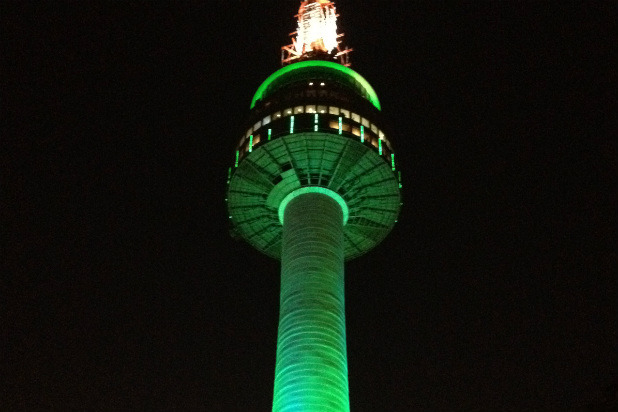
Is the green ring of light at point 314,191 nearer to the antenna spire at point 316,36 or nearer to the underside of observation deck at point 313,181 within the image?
the underside of observation deck at point 313,181

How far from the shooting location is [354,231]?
198ft

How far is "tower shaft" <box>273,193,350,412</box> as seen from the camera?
145 ft

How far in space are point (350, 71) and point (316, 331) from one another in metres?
25.6

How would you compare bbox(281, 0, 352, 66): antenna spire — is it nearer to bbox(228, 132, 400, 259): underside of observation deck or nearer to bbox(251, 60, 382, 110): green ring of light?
bbox(251, 60, 382, 110): green ring of light

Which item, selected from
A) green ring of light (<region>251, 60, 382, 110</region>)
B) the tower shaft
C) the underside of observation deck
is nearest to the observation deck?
the underside of observation deck

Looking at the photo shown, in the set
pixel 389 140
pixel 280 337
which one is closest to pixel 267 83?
pixel 389 140

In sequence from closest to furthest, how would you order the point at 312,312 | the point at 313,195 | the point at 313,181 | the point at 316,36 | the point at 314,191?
the point at 312,312
the point at 313,195
the point at 314,191
the point at 313,181
the point at 316,36

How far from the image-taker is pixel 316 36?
Result: 7038 cm

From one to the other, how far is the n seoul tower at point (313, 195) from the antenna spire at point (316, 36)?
417cm

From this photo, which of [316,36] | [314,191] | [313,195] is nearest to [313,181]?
[314,191]

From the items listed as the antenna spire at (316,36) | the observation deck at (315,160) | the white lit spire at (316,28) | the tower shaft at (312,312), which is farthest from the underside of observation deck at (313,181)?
the white lit spire at (316,28)

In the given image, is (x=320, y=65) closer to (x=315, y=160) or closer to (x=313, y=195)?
(x=315, y=160)

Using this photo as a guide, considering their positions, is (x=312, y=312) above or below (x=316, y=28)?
below

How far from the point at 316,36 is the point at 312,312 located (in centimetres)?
3278
